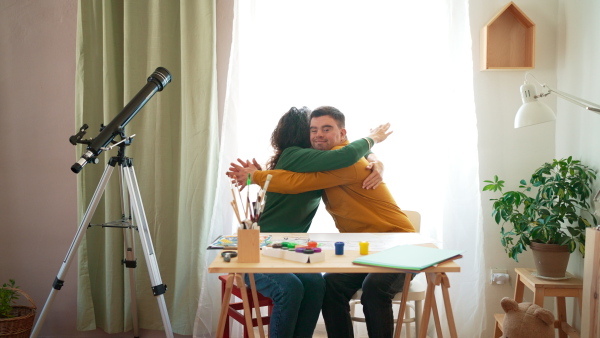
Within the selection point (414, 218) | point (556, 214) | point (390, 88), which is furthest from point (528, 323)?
point (390, 88)

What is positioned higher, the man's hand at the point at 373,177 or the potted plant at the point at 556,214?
the man's hand at the point at 373,177

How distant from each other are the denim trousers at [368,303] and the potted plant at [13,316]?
5.09 ft

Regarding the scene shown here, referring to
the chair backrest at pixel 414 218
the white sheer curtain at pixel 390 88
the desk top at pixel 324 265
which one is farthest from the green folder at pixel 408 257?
the white sheer curtain at pixel 390 88

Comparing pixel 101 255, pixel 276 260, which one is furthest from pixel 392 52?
pixel 101 255

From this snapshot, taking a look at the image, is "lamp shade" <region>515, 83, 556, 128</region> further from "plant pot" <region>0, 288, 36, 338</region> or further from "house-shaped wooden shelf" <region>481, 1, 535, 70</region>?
"plant pot" <region>0, 288, 36, 338</region>

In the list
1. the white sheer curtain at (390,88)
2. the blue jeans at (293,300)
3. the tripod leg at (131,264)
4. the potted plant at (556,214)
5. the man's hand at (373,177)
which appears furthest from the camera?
the white sheer curtain at (390,88)

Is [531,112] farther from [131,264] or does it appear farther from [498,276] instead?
[131,264]

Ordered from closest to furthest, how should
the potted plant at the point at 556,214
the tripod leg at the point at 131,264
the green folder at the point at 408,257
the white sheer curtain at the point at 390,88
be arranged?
the green folder at the point at 408,257, the potted plant at the point at 556,214, the tripod leg at the point at 131,264, the white sheer curtain at the point at 390,88

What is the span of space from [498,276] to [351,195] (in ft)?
3.50

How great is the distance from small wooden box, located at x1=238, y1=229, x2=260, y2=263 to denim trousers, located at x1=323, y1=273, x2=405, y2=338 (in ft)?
1.65

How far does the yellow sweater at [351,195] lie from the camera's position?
84.6 inches

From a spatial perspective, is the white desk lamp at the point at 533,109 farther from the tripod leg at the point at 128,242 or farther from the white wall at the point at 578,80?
the tripod leg at the point at 128,242

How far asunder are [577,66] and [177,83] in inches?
77.5

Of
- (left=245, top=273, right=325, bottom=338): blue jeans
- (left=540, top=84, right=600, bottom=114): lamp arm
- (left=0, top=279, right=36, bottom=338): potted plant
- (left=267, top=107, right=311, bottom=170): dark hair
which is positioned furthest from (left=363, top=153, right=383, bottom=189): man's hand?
(left=0, top=279, right=36, bottom=338): potted plant
